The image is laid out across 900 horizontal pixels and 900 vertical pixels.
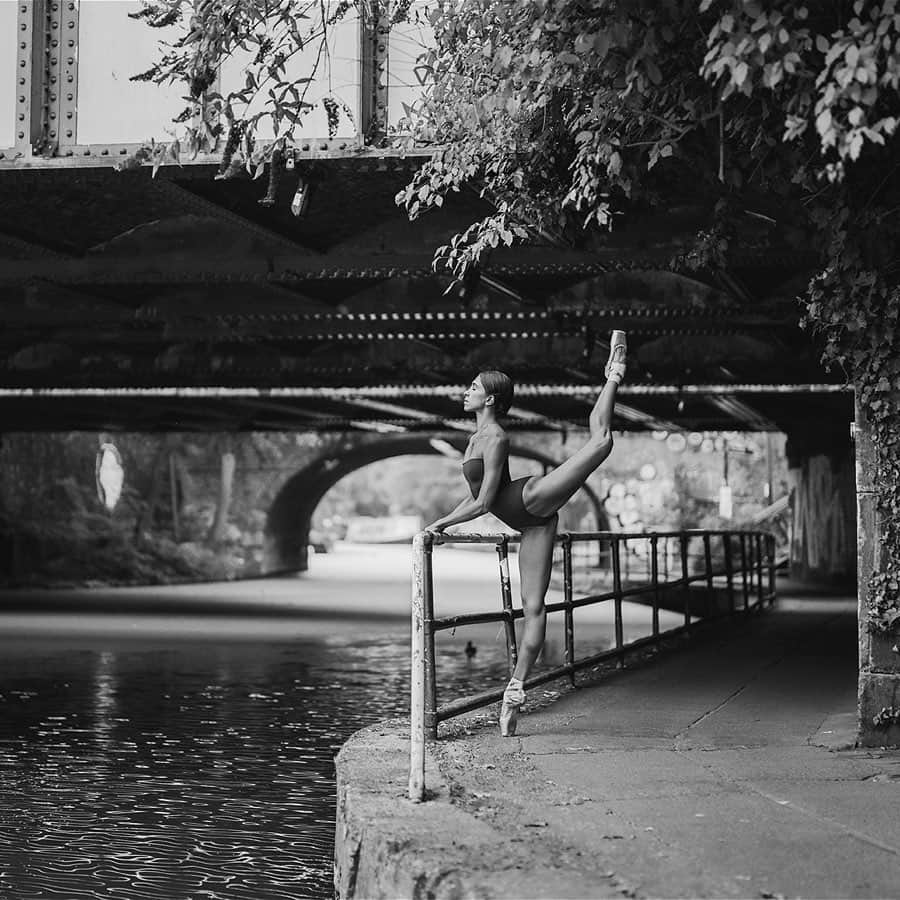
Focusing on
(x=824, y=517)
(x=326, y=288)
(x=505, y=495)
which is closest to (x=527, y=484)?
(x=505, y=495)

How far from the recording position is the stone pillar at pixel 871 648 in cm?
696

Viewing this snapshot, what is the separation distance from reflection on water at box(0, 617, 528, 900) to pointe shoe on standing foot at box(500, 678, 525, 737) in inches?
40.1

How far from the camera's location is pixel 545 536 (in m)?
6.65

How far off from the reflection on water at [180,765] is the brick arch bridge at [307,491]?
2316 centimetres

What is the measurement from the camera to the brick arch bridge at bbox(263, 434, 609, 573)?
3944 centimetres

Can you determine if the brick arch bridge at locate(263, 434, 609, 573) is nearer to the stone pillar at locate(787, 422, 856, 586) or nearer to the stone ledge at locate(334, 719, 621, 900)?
the stone pillar at locate(787, 422, 856, 586)

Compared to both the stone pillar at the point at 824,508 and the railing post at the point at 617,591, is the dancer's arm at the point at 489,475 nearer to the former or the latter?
the railing post at the point at 617,591

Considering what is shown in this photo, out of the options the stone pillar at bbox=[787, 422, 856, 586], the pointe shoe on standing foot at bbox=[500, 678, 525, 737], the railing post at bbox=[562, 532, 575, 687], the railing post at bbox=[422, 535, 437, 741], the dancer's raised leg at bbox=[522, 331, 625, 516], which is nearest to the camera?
the railing post at bbox=[422, 535, 437, 741]

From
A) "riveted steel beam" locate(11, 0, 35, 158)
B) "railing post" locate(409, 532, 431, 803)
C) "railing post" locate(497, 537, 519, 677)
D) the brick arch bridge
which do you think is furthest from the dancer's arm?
the brick arch bridge

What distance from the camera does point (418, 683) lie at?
17.9 ft

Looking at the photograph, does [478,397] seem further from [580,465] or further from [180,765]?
[180,765]

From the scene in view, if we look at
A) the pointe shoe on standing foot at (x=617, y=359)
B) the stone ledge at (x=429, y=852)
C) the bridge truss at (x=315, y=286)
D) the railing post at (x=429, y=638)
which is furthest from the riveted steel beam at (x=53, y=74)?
the stone ledge at (x=429, y=852)

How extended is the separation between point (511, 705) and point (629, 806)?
1666 millimetres

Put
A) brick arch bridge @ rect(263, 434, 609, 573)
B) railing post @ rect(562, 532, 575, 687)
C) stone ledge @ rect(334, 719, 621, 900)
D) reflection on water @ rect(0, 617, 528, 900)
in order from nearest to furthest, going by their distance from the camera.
→ stone ledge @ rect(334, 719, 621, 900) → reflection on water @ rect(0, 617, 528, 900) → railing post @ rect(562, 532, 575, 687) → brick arch bridge @ rect(263, 434, 609, 573)
